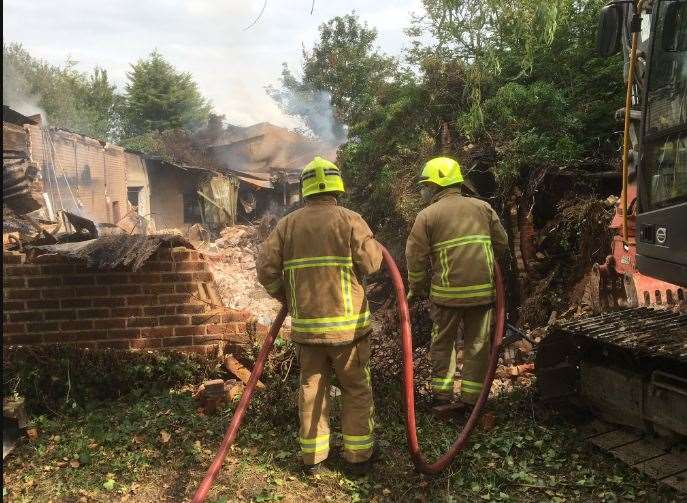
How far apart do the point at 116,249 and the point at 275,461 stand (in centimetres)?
230

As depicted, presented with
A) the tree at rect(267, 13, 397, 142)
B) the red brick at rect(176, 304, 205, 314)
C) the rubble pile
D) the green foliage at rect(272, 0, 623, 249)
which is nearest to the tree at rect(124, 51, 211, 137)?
the tree at rect(267, 13, 397, 142)

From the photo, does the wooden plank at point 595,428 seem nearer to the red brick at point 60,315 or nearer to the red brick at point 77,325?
the red brick at point 77,325

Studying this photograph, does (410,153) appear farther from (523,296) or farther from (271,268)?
(271,268)

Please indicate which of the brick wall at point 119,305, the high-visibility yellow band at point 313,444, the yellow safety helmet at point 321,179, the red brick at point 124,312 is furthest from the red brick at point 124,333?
the yellow safety helmet at point 321,179

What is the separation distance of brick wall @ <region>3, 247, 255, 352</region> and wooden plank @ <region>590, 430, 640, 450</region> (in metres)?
3.00

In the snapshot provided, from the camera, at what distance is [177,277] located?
4.90m

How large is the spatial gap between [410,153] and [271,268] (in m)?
5.43

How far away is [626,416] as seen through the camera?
3.83 m

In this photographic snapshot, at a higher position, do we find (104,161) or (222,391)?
(104,161)

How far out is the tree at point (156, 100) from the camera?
38.8 m

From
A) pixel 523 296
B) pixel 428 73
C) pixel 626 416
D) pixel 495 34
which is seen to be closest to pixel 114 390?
pixel 626 416

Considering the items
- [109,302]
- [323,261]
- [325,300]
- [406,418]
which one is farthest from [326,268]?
[109,302]

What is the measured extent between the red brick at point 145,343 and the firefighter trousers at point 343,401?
70.3 inches

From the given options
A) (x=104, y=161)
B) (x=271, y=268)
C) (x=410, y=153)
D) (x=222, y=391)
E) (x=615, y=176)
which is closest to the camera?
(x=271, y=268)
